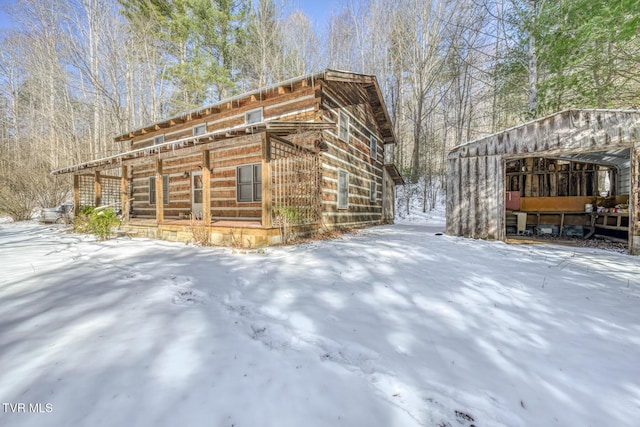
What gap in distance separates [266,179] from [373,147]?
29.4ft

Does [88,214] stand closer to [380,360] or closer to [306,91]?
[306,91]

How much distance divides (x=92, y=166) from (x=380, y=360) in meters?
13.1

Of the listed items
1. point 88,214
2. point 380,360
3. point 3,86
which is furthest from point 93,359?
point 3,86

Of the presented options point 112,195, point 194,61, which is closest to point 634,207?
point 112,195

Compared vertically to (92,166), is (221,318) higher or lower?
lower

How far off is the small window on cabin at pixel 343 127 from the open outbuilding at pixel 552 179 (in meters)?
3.98

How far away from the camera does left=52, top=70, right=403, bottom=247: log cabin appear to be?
6.93 meters

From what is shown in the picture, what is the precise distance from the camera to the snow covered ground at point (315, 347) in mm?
1495

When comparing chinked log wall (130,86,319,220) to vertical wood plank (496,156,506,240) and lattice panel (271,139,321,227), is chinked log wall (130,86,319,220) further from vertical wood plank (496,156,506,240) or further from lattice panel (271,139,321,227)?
vertical wood plank (496,156,506,240)

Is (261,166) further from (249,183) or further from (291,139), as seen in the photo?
(249,183)

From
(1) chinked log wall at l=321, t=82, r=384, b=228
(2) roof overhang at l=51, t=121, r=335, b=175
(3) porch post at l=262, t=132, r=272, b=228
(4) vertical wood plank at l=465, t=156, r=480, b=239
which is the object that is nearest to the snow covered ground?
(3) porch post at l=262, t=132, r=272, b=228

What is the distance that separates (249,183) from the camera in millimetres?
9477

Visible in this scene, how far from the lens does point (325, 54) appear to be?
69.8 feet

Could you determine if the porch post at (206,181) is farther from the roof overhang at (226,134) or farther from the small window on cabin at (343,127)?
the small window on cabin at (343,127)
